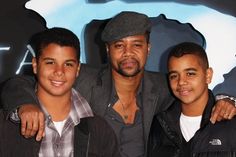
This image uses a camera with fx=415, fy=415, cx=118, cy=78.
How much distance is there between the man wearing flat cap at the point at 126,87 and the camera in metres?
2.10

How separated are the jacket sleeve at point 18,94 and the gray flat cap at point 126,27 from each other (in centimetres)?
46

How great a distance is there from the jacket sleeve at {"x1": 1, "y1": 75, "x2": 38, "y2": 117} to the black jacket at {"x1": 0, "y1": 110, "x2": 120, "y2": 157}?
0.05 meters

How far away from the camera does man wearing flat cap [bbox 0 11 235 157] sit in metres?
2.10

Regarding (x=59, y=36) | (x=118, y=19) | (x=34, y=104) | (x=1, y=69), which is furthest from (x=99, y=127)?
(x=1, y=69)

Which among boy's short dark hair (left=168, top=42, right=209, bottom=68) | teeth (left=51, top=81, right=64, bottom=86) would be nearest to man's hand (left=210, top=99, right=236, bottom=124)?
boy's short dark hair (left=168, top=42, right=209, bottom=68)

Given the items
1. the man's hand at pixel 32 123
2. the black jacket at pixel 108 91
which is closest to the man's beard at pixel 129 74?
the black jacket at pixel 108 91

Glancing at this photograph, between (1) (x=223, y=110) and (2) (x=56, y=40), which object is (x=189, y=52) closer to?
(1) (x=223, y=110)

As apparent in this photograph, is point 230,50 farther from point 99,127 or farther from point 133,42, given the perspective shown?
point 99,127

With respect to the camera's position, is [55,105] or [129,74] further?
[129,74]

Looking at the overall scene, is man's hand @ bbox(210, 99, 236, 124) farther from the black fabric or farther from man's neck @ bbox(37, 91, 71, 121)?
the black fabric

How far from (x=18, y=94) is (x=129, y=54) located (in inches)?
24.6

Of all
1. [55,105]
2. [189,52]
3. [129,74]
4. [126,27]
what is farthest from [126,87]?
[55,105]

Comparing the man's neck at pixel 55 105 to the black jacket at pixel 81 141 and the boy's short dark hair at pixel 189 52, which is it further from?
the boy's short dark hair at pixel 189 52

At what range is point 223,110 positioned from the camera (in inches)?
67.7
